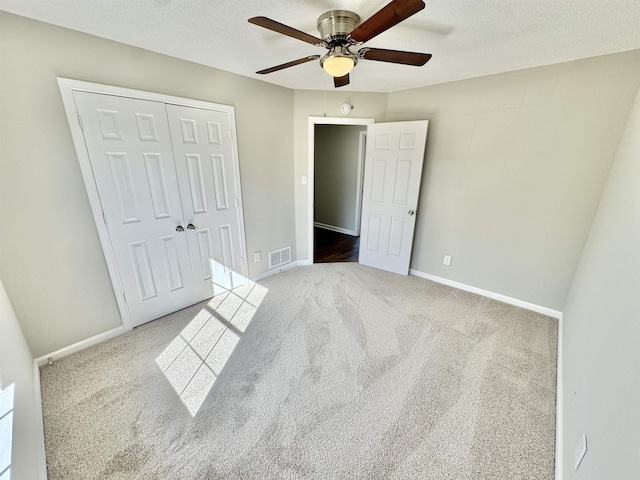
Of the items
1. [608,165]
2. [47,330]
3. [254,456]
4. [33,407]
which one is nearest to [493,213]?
[608,165]

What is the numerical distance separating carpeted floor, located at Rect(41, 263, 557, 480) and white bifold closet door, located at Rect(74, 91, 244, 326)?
1.25 ft

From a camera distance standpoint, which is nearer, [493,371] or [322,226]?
[493,371]

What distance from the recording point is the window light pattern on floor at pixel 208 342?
1.87 m

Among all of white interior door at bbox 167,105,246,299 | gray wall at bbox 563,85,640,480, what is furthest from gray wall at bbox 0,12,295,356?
gray wall at bbox 563,85,640,480

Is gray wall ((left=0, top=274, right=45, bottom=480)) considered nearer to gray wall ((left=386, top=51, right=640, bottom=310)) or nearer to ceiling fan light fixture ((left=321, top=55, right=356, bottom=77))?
ceiling fan light fixture ((left=321, top=55, right=356, bottom=77))

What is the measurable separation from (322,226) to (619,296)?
481cm

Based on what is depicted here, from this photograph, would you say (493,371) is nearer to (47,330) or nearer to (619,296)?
(619,296)

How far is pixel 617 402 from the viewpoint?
0.98 meters

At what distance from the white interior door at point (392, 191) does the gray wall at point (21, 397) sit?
3434mm

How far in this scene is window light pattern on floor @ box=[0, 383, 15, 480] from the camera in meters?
0.86

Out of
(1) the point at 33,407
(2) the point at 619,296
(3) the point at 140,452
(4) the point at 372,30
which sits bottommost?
(3) the point at 140,452

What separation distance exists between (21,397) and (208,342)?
1.11m

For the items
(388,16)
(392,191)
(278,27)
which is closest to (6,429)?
(278,27)

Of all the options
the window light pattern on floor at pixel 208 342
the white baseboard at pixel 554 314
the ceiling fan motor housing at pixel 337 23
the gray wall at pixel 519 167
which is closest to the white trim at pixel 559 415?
the white baseboard at pixel 554 314
